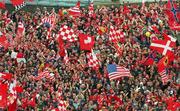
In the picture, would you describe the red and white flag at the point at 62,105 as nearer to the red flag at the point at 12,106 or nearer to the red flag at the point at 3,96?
the red flag at the point at 12,106

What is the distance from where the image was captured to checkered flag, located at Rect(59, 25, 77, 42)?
3531cm

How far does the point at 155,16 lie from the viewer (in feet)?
123

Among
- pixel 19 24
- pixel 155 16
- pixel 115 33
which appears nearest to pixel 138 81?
pixel 115 33

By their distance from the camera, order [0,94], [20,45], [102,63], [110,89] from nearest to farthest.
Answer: [0,94], [110,89], [102,63], [20,45]

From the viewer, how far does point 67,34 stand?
3547cm

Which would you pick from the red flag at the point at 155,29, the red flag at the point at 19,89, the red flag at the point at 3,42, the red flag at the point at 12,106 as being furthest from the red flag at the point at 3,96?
the red flag at the point at 155,29

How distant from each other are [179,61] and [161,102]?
3513 mm

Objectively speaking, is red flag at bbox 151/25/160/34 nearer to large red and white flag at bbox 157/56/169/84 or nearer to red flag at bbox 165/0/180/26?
red flag at bbox 165/0/180/26

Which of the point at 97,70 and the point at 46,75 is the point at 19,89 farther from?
the point at 97,70

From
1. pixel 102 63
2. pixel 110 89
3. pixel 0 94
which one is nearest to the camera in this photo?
pixel 0 94

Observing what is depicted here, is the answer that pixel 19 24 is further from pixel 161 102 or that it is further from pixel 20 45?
pixel 161 102

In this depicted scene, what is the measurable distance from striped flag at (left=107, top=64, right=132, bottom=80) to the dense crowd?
2.91ft

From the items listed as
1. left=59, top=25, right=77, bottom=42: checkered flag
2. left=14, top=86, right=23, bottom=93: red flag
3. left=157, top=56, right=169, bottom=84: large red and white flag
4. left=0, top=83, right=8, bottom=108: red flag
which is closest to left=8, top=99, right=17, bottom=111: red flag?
left=0, top=83, right=8, bottom=108: red flag

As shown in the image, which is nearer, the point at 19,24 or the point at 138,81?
the point at 138,81
